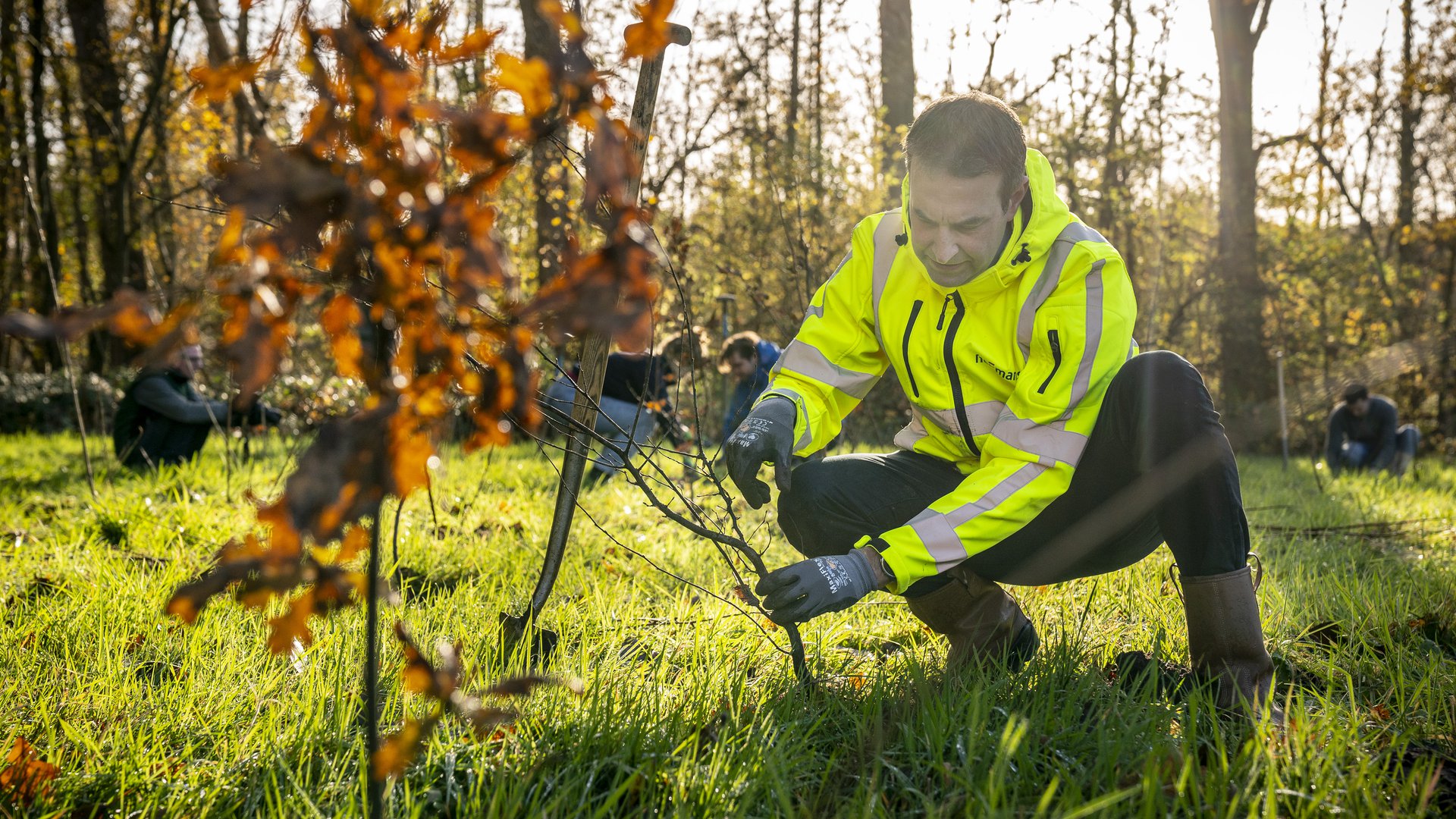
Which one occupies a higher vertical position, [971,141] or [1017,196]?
[971,141]

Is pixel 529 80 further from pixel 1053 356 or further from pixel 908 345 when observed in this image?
pixel 908 345

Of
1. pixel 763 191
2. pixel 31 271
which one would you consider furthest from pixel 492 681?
pixel 31 271

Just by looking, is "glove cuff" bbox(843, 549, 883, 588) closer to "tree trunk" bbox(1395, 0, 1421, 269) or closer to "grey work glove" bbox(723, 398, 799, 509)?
"grey work glove" bbox(723, 398, 799, 509)

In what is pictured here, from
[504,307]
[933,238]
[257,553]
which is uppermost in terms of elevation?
[933,238]

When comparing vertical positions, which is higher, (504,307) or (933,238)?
(933,238)

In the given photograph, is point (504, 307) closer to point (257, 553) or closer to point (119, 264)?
point (257, 553)

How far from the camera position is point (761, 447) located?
2109 millimetres

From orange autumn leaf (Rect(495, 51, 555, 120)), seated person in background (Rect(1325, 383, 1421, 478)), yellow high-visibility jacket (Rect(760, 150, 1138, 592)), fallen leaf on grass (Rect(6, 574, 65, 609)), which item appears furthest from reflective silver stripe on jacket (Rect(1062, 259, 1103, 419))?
seated person in background (Rect(1325, 383, 1421, 478))

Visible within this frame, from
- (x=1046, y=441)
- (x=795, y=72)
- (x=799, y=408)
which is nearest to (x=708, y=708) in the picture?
(x=799, y=408)

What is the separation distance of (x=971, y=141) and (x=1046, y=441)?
73 centimetres

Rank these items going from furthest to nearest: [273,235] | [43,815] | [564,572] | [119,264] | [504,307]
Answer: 1. [119,264]
2. [564,572]
3. [43,815]
4. [504,307]
5. [273,235]

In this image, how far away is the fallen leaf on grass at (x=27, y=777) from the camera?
1495mm

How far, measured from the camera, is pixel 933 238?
2.22 m

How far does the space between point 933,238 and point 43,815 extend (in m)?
2.07
